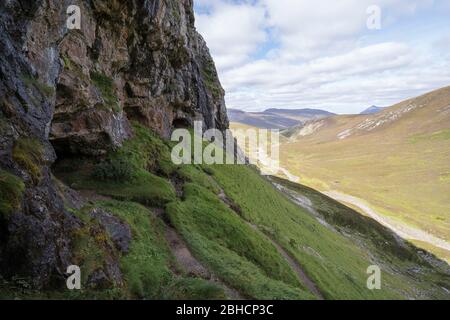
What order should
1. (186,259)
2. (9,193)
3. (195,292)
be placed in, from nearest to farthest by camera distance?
1. (9,193)
2. (195,292)
3. (186,259)

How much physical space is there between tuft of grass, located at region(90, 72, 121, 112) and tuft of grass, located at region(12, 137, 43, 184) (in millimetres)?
16934

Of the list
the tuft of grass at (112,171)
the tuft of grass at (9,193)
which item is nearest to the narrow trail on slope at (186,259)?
the tuft of grass at (112,171)

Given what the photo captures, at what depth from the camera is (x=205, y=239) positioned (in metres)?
29.6

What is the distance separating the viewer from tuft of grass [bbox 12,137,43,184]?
59.8 ft

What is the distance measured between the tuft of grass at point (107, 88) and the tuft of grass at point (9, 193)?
20.2 metres

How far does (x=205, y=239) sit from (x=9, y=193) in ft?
53.9

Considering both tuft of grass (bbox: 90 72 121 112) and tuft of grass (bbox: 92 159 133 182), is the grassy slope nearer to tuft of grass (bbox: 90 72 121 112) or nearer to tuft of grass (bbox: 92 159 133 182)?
tuft of grass (bbox: 92 159 133 182)

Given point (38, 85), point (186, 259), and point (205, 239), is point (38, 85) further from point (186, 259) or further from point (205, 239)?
point (205, 239)

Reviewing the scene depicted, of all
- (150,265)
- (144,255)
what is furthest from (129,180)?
(150,265)

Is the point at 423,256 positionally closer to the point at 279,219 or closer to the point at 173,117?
the point at 279,219

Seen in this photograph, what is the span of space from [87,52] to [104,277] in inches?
985

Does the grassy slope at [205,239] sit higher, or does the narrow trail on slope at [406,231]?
the grassy slope at [205,239]

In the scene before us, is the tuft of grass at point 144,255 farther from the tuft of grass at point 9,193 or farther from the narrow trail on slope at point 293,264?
the narrow trail on slope at point 293,264

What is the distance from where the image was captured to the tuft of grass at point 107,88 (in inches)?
1444
